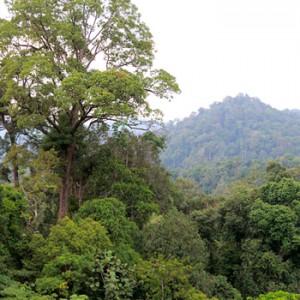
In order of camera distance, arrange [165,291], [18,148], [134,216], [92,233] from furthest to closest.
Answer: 1. [134,216]
2. [18,148]
3. [92,233]
4. [165,291]

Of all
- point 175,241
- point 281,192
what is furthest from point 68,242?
point 281,192

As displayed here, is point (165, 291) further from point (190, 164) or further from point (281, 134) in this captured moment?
point (281, 134)

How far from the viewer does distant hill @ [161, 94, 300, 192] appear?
74.8 meters

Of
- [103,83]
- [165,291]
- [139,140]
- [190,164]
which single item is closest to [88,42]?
[103,83]

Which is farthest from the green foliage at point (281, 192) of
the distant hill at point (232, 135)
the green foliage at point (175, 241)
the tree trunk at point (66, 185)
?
the distant hill at point (232, 135)

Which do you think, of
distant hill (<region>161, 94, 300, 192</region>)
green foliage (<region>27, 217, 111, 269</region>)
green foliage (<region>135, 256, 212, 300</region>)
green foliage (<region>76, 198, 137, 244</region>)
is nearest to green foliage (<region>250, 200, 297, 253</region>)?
green foliage (<region>76, 198, 137, 244</region>)

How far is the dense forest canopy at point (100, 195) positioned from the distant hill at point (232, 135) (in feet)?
159

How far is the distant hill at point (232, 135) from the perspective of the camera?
74.8 meters

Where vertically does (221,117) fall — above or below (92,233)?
above

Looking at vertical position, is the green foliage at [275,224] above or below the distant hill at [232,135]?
below

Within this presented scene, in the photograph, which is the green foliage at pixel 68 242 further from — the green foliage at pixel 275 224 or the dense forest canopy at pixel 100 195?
the green foliage at pixel 275 224

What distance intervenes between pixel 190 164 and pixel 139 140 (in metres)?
63.7

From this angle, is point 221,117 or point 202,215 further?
point 221,117

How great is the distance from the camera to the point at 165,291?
720cm
